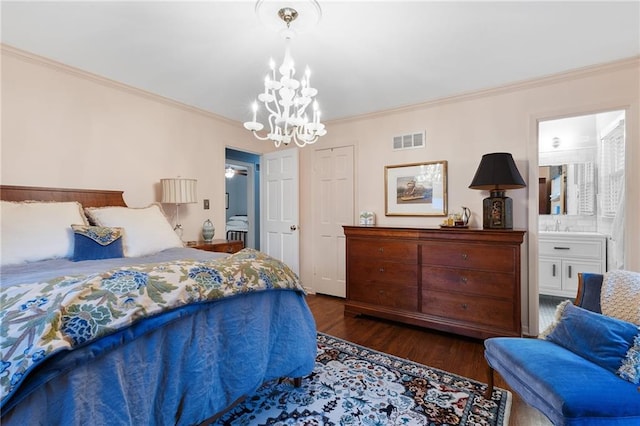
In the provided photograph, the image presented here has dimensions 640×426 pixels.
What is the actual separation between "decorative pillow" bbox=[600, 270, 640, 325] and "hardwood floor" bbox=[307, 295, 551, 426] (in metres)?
0.72

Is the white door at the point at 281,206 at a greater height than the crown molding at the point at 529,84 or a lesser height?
lesser

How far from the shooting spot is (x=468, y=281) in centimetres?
Answer: 266

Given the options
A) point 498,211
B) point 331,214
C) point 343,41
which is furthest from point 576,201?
point 343,41

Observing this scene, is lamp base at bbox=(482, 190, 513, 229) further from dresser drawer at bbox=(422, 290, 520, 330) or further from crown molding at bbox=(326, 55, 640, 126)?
crown molding at bbox=(326, 55, 640, 126)

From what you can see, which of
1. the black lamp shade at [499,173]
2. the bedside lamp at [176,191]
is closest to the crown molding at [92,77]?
the bedside lamp at [176,191]

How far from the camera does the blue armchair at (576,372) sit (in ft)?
3.70

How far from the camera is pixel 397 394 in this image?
185cm

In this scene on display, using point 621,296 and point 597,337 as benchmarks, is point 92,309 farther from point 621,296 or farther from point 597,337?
point 621,296

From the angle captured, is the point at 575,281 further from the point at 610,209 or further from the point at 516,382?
the point at 516,382

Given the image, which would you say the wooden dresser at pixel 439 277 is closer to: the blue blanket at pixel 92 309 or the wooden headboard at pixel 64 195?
the blue blanket at pixel 92 309

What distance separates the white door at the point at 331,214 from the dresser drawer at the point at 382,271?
0.65m

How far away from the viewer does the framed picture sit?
10.7ft

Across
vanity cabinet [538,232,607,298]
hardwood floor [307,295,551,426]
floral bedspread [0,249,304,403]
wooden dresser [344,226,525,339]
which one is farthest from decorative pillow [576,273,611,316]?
vanity cabinet [538,232,607,298]

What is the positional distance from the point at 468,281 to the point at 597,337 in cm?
130
